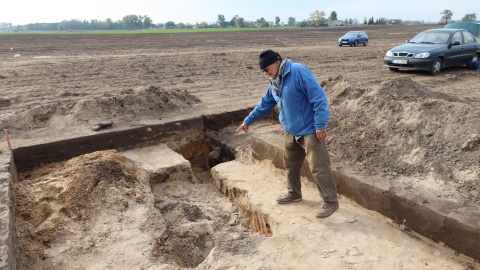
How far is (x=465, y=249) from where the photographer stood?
3094 mm

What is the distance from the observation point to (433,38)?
12672mm

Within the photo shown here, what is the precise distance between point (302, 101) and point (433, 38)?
1124cm

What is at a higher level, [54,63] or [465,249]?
[54,63]

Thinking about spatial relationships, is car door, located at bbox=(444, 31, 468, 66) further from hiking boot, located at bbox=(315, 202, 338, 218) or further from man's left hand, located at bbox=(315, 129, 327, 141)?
man's left hand, located at bbox=(315, 129, 327, 141)

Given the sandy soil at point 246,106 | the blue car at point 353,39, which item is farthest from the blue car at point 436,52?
the blue car at point 353,39

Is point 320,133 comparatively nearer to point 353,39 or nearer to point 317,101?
point 317,101

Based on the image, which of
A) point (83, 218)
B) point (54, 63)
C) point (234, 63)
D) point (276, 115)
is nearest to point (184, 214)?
point (83, 218)

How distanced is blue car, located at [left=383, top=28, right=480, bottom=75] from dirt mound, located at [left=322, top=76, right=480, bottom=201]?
7.25 m

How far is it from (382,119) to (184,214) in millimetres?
2813

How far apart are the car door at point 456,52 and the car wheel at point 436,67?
0.30 metres

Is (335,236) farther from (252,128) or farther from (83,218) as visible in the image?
(252,128)

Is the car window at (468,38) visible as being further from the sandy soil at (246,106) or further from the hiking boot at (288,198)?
the hiking boot at (288,198)

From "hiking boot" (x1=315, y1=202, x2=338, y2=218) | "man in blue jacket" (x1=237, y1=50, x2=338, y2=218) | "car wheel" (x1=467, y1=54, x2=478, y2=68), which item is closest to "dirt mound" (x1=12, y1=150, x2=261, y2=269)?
"hiking boot" (x1=315, y1=202, x2=338, y2=218)

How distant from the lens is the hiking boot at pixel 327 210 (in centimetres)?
381
